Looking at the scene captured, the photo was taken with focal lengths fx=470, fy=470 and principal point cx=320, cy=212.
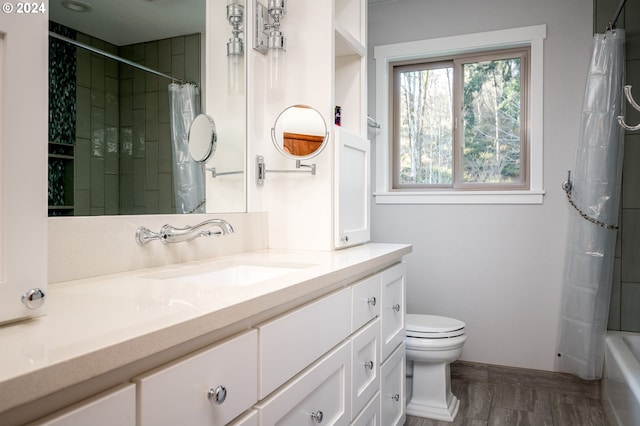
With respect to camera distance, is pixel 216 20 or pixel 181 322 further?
pixel 216 20

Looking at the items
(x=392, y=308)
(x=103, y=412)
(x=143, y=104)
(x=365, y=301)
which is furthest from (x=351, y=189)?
(x=103, y=412)

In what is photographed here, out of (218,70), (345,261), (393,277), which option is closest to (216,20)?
(218,70)

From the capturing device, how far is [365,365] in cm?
162

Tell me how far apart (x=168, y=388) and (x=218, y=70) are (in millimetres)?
1381

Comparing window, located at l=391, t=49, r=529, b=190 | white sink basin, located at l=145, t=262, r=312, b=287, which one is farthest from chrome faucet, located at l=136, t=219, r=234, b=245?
window, located at l=391, t=49, r=529, b=190

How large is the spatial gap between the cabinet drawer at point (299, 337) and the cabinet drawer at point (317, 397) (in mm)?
28

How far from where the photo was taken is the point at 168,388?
0.72m

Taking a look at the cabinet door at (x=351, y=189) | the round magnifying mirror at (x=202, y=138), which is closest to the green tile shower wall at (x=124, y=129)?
the round magnifying mirror at (x=202, y=138)

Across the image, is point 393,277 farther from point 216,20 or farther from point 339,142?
point 216,20

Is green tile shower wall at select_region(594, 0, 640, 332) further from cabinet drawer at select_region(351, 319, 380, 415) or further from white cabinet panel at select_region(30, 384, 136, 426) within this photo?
white cabinet panel at select_region(30, 384, 136, 426)

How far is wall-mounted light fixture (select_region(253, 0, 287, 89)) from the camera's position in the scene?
200 cm

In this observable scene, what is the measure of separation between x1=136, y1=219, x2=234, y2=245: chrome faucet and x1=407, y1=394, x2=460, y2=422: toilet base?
155 centimetres

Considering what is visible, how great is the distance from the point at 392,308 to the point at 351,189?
1.82ft

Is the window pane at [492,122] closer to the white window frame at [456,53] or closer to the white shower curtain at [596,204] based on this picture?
the white window frame at [456,53]
